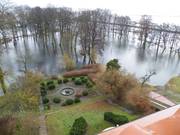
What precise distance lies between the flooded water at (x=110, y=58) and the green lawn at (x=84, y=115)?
10333mm

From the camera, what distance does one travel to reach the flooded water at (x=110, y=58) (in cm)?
3061

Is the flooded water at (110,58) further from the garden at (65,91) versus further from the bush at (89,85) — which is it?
the bush at (89,85)

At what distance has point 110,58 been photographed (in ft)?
118

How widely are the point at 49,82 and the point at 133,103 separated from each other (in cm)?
1097

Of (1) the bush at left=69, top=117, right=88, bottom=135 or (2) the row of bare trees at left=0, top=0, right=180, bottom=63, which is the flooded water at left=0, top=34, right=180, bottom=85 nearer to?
(2) the row of bare trees at left=0, top=0, right=180, bottom=63

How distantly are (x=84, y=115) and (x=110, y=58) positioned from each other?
19.2 meters

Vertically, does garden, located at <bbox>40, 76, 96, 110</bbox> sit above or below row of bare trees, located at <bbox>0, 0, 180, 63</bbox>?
below

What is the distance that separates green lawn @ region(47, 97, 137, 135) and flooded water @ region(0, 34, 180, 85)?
10.3 metres

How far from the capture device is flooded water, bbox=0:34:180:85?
1205 inches

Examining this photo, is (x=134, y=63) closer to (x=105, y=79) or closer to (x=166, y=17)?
(x=105, y=79)

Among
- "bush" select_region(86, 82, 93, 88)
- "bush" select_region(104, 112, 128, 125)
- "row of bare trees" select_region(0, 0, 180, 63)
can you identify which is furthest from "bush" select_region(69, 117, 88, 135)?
"row of bare trees" select_region(0, 0, 180, 63)

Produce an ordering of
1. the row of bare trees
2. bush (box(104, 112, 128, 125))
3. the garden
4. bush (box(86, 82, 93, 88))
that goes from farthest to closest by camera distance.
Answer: the row of bare trees, bush (box(86, 82, 93, 88)), the garden, bush (box(104, 112, 128, 125))

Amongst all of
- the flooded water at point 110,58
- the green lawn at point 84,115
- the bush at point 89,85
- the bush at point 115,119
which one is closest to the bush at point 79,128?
the green lawn at point 84,115

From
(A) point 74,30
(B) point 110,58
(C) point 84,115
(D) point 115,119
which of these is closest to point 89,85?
(C) point 84,115
